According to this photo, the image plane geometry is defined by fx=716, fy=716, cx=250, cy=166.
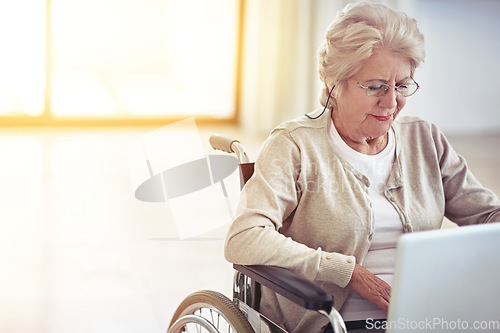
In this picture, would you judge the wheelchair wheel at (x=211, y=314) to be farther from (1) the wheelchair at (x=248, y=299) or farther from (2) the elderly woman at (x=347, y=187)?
(2) the elderly woman at (x=347, y=187)

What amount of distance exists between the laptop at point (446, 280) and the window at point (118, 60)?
4324mm

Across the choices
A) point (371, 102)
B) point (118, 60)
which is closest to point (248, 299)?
point (371, 102)

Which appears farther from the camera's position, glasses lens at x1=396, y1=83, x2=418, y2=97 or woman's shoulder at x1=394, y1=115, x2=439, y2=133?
woman's shoulder at x1=394, y1=115, x2=439, y2=133

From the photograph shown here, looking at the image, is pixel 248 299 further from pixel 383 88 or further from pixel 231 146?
pixel 383 88

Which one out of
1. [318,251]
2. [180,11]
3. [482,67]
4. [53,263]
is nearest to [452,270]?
[318,251]

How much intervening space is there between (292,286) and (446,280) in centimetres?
27

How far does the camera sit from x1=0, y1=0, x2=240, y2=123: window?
5.21m

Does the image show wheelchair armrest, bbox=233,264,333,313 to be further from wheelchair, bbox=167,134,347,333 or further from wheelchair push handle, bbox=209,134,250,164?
wheelchair push handle, bbox=209,134,250,164

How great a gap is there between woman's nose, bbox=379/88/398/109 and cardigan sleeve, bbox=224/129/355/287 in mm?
210

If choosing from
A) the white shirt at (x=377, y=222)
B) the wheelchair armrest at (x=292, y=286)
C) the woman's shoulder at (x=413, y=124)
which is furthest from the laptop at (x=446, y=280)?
the woman's shoulder at (x=413, y=124)

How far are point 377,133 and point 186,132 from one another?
3.65m

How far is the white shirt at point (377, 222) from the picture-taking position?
1.56m

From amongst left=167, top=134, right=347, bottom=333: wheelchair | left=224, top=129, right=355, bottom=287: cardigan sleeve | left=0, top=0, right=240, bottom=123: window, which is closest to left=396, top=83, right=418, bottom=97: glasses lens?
left=224, top=129, right=355, bottom=287: cardigan sleeve

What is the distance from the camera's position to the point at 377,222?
1.56m
